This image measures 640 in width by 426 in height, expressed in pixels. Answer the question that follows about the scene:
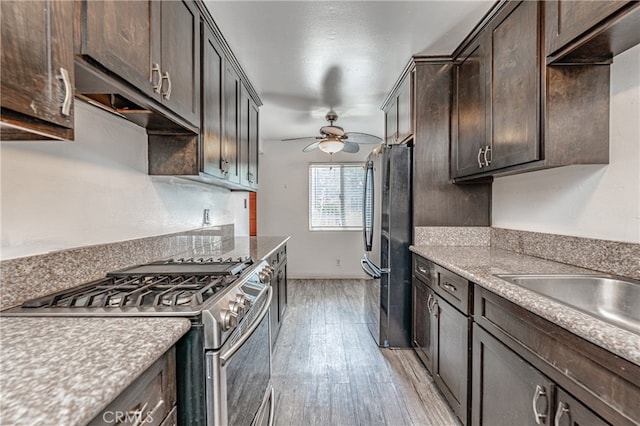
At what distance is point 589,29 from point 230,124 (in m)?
2.13

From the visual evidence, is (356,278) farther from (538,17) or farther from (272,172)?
(538,17)

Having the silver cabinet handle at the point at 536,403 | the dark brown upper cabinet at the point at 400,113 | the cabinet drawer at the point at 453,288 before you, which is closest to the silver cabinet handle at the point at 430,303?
the cabinet drawer at the point at 453,288

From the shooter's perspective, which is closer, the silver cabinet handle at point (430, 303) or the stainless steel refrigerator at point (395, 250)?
the silver cabinet handle at point (430, 303)

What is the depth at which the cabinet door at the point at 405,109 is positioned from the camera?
264 cm

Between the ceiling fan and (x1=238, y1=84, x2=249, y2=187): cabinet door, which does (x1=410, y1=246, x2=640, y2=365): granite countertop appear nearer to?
(x1=238, y1=84, x2=249, y2=187): cabinet door

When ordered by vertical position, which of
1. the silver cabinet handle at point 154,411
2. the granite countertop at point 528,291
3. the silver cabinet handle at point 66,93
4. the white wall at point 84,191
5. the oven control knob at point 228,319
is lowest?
the silver cabinet handle at point 154,411

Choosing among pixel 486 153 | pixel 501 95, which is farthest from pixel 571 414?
pixel 501 95

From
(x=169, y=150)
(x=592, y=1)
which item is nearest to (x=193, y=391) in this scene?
(x=169, y=150)

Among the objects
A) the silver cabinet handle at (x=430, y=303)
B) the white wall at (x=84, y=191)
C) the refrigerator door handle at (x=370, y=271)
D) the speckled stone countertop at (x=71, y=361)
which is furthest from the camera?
the refrigerator door handle at (x=370, y=271)

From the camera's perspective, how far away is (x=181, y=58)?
154cm

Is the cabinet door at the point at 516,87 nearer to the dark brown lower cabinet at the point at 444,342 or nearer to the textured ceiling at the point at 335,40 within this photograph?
the textured ceiling at the point at 335,40

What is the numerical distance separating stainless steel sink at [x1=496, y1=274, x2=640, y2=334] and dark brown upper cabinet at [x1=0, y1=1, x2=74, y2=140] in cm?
171

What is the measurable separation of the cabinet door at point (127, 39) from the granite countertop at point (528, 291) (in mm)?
1612

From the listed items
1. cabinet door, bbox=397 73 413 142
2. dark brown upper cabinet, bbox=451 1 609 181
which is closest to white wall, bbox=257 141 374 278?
cabinet door, bbox=397 73 413 142
